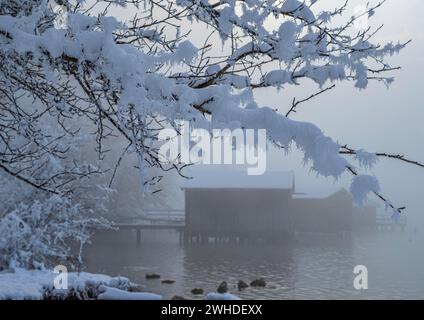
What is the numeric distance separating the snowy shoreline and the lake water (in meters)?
6.16

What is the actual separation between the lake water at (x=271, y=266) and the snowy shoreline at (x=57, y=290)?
6.16 m

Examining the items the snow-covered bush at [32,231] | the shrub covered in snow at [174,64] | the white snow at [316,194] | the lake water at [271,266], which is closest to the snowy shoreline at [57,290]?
the snow-covered bush at [32,231]

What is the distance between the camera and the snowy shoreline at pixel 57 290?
14.3 metres

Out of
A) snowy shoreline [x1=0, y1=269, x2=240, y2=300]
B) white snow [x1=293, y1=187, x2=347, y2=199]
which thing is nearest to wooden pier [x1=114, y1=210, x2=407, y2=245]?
white snow [x1=293, y1=187, x2=347, y2=199]

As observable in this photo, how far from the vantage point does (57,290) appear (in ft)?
53.1

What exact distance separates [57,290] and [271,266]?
1966 centimetres

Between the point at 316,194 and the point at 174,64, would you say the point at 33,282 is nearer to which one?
the point at 174,64

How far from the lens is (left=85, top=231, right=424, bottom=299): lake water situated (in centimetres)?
2572

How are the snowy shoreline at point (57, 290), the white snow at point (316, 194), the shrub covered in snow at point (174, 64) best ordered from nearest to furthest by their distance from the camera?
the shrub covered in snow at point (174, 64), the snowy shoreline at point (57, 290), the white snow at point (316, 194)

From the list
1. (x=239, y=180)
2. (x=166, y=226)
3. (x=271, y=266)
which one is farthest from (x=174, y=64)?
(x=239, y=180)

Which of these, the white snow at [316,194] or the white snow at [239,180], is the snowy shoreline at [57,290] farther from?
the white snow at [316,194]

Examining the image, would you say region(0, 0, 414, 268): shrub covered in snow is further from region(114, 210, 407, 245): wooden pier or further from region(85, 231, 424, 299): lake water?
region(114, 210, 407, 245): wooden pier
